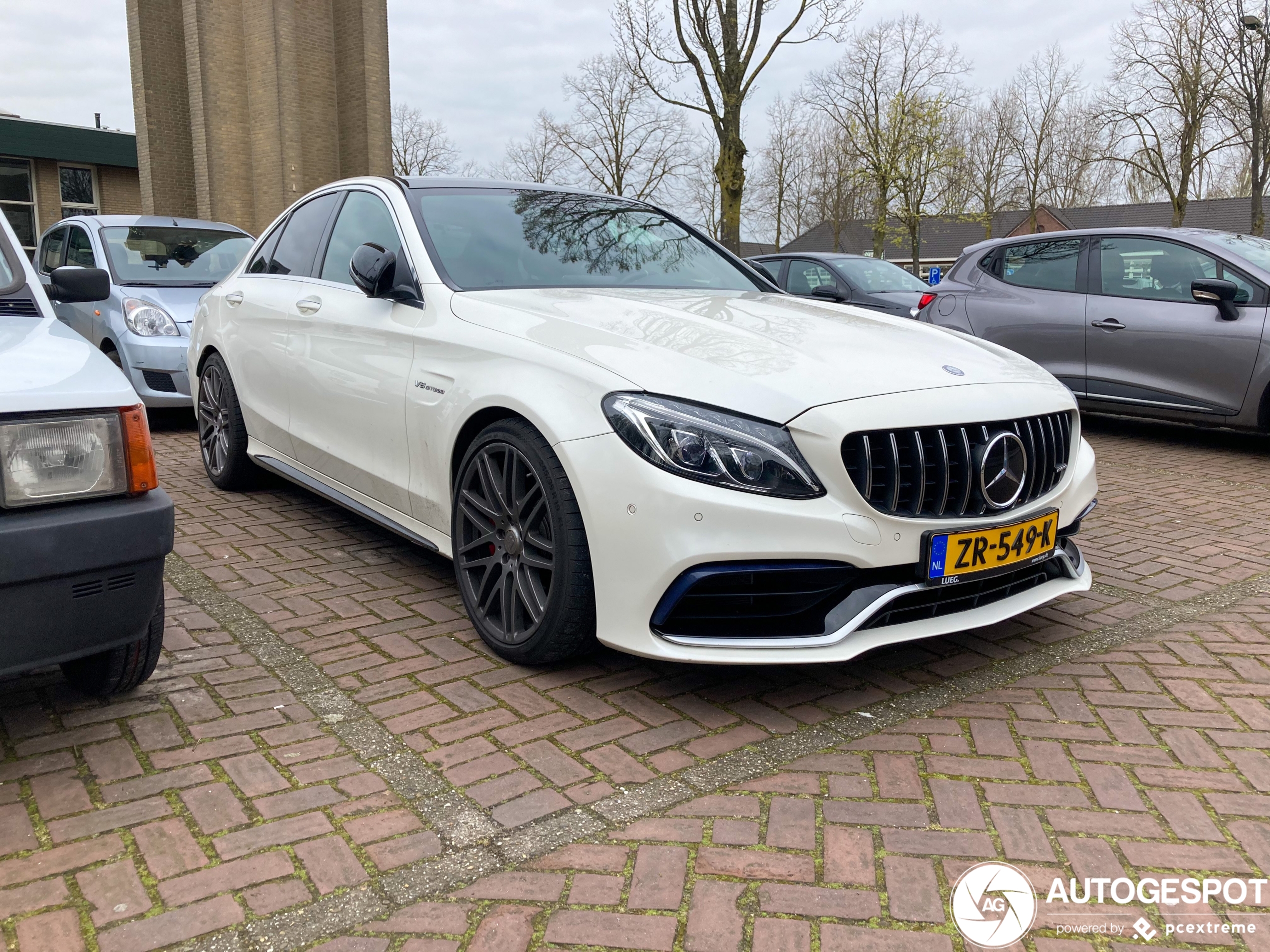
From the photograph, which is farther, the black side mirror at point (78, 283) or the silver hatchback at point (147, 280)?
the silver hatchback at point (147, 280)

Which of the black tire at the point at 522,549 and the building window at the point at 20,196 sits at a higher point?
the building window at the point at 20,196

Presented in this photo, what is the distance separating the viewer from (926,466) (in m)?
2.78

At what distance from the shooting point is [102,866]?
2.14 metres

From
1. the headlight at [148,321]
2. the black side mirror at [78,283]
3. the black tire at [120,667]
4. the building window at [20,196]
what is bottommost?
the black tire at [120,667]

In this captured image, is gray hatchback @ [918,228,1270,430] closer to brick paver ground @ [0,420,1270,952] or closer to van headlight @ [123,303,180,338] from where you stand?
brick paver ground @ [0,420,1270,952]

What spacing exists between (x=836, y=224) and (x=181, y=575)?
48213mm

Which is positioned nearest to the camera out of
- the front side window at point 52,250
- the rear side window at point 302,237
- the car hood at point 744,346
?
the car hood at point 744,346

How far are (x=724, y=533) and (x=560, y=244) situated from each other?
6.06 ft

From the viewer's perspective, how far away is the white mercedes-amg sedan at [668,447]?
2645 millimetres

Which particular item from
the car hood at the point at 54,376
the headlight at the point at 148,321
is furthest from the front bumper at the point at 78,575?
the headlight at the point at 148,321

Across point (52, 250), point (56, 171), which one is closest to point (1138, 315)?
point (52, 250)

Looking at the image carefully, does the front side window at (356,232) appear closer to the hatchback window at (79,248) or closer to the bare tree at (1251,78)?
the hatchback window at (79,248)

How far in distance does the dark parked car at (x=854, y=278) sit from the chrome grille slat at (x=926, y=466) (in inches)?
297

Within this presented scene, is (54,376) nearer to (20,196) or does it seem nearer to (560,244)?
(560,244)
